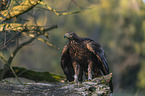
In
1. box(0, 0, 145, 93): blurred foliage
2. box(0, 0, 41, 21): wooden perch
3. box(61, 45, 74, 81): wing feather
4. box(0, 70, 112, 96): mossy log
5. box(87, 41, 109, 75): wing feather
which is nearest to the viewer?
box(0, 70, 112, 96): mossy log

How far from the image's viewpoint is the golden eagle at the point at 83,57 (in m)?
5.19

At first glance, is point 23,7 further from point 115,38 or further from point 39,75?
point 115,38

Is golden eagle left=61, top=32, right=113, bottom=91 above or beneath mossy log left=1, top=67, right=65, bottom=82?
above

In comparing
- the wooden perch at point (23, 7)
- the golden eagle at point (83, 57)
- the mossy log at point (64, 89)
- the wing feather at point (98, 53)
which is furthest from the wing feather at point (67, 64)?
the wooden perch at point (23, 7)

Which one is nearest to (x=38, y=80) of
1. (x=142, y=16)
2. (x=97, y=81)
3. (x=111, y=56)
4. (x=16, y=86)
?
(x=16, y=86)

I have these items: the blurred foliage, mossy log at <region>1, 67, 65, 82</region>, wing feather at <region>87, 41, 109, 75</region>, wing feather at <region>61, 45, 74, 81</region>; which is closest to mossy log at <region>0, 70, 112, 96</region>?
wing feather at <region>87, 41, 109, 75</region>

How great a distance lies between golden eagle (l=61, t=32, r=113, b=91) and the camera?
519 centimetres

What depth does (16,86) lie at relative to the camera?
14.8ft

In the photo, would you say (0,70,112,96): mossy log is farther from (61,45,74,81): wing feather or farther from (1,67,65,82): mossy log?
(1,67,65,82): mossy log

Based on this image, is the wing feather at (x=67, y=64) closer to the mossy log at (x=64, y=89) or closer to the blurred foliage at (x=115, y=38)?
the mossy log at (x=64, y=89)

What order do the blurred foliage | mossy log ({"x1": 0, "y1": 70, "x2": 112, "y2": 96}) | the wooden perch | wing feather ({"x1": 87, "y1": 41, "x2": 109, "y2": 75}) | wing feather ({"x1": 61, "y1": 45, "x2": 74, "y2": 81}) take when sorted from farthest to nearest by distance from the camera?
the blurred foliage
the wooden perch
wing feather ({"x1": 61, "y1": 45, "x2": 74, "y2": 81})
wing feather ({"x1": 87, "y1": 41, "x2": 109, "y2": 75})
mossy log ({"x1": 0, "y1": 70, "x2": 112, "y2": 96})

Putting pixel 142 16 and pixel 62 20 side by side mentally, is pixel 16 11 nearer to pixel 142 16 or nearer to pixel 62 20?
→ pixel 142 16

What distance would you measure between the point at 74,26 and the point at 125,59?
9.77m

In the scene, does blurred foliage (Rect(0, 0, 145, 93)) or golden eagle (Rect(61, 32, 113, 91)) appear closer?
golden eagle (Rect(61, 32, 113, 91))
